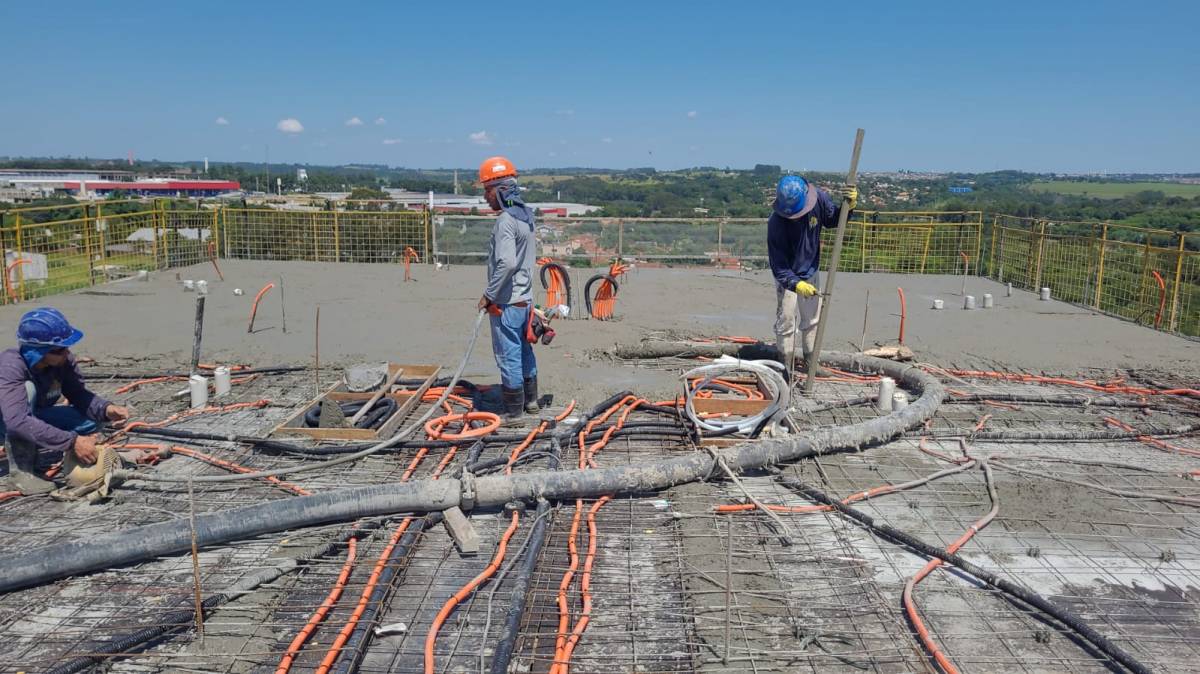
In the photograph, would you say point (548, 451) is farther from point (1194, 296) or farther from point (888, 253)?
point (888, 253)

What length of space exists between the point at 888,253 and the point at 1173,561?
45.0ft

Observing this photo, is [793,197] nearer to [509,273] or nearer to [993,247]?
[509,273]

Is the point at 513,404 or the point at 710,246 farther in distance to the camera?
the point at 710,246

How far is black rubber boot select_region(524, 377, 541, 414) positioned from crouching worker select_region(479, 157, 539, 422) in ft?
0.58

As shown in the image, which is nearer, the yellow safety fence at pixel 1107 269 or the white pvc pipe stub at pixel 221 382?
the white pvc pipe stub at pixel 221 382

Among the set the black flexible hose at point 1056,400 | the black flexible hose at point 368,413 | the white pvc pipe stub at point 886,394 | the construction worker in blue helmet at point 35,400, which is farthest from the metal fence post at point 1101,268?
the construction worker in blue helmet at point 35,400

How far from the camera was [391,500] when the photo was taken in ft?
14.5

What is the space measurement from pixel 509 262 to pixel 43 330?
282cm

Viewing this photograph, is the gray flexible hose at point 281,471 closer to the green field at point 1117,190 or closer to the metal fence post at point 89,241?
the metal fence post at point 89,241

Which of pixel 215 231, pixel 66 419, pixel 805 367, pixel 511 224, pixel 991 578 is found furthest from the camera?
pixel 215 231

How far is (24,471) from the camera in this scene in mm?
4727

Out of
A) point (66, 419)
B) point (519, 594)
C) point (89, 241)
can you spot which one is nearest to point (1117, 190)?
point (89, 241)

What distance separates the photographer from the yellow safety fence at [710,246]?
1199cm

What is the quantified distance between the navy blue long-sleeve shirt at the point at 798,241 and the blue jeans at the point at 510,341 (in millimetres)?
2301
